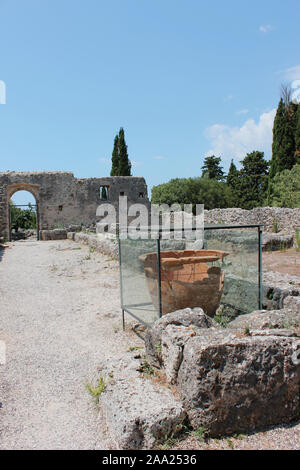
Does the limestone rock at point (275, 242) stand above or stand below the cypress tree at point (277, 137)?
below

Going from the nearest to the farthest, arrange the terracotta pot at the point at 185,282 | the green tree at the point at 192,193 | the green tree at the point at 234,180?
the terracotta pot at the point at 185,282 < the green tree at the point at 192,193 < the green tree at the point at 234,180

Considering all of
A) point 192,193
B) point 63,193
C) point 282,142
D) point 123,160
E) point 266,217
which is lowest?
point 266,217

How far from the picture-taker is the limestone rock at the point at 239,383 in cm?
254

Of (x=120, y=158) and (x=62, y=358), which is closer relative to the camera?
(x=62, y=358)

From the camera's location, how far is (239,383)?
101 inches

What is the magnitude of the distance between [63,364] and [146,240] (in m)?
1.56

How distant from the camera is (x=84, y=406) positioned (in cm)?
298

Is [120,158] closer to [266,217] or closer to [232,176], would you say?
[232,176]

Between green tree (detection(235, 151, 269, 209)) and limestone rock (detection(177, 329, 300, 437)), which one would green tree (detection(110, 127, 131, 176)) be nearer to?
green tree (detection(235, 151, 269, 209))

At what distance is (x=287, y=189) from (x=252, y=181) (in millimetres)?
17030

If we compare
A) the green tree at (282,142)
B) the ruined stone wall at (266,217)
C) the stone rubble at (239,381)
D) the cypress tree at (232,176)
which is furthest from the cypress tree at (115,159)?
the stone rubble at (239,381)

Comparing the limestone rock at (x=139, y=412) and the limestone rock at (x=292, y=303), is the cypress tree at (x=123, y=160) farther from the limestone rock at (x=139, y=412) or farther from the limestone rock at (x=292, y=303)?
the limestone rock at (x=139, y=412)

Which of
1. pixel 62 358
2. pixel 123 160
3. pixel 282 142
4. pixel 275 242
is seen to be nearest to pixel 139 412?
pixel 62 358

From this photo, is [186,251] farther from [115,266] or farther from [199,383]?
[115,266]
